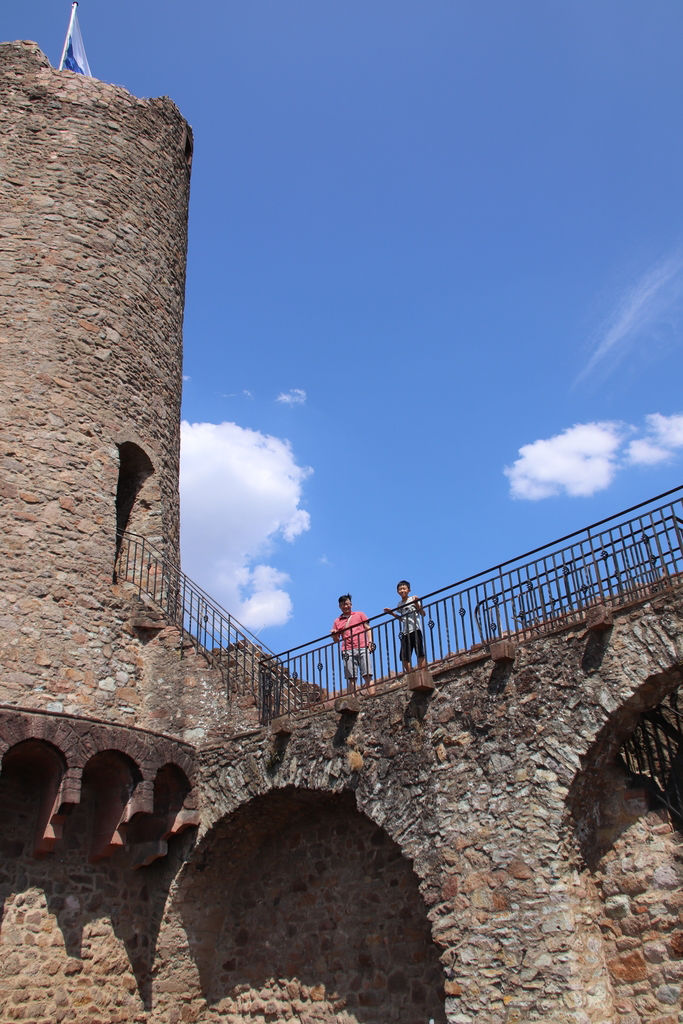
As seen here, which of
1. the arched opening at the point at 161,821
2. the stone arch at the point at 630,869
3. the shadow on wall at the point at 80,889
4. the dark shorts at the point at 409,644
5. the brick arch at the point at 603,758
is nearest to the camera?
the stone arch at the point at 630,869

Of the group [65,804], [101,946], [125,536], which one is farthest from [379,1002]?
[125,536]

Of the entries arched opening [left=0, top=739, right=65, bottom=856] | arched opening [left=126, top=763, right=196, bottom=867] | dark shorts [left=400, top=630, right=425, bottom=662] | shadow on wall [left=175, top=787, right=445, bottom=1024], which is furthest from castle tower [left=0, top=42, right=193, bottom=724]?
dark shorts [left=400, top=630, right=425, bottom=662]

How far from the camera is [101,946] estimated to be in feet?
28.8

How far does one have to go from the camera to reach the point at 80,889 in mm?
8875

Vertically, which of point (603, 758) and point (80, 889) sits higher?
point (603, 758)

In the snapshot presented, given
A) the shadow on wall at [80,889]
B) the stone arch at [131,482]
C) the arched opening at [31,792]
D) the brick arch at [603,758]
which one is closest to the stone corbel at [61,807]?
the arched opening at [31,792]

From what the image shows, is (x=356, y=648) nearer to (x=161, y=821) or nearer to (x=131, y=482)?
(x=161, y=821)

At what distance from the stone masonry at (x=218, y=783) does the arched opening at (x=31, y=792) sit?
28 millimetres

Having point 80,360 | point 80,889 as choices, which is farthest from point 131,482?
point 80,889

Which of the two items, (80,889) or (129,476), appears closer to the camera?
(80,889)

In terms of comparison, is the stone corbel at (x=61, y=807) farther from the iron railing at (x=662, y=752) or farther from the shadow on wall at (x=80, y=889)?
the iron railing at (x=662, y=752)

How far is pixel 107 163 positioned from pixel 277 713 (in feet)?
26.8

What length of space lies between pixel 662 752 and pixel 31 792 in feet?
19.8

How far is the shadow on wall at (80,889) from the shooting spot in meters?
8.31
